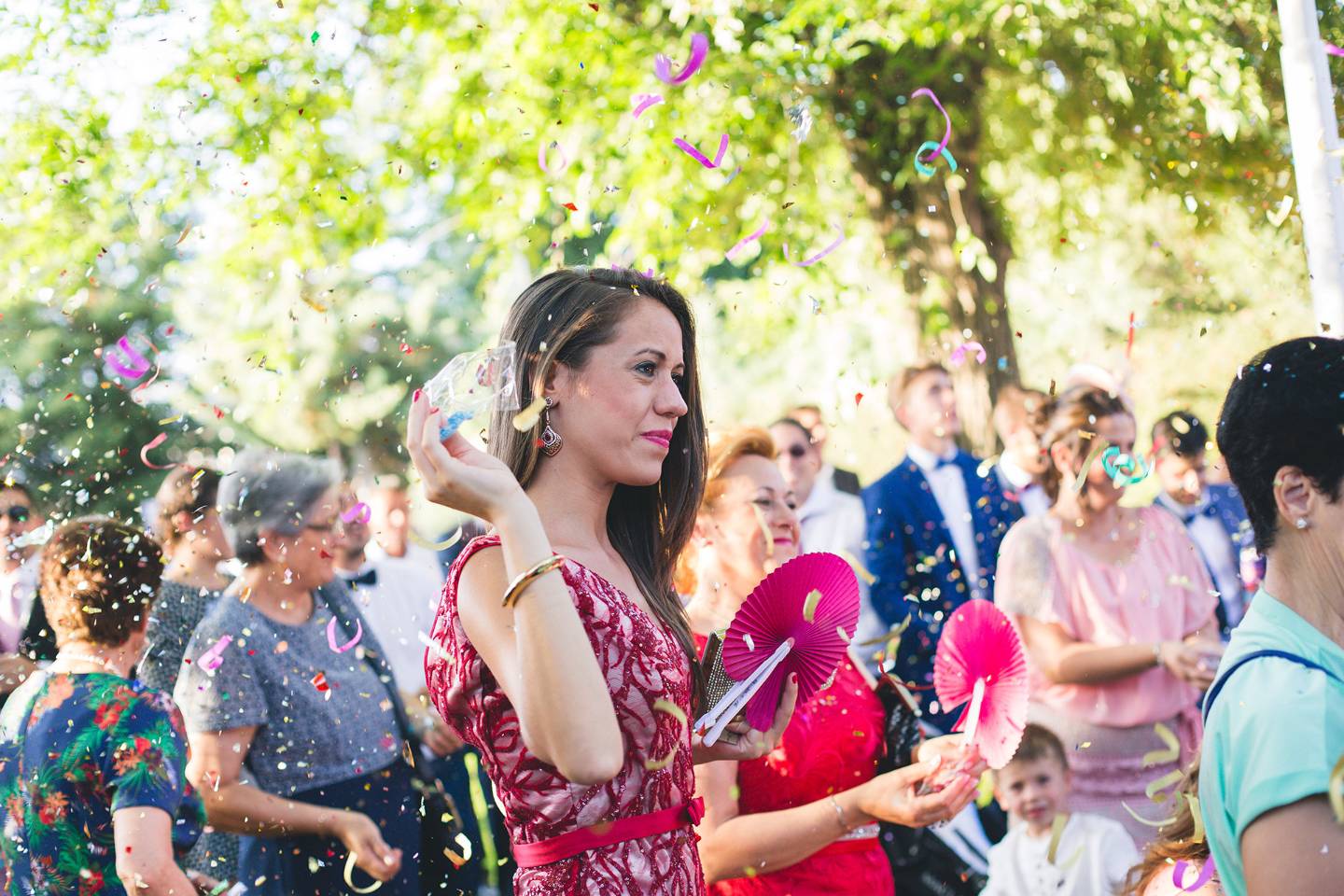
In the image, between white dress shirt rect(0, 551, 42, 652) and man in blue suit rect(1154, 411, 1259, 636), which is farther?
man in blue suit rect(1154, 411, 1259, 636)

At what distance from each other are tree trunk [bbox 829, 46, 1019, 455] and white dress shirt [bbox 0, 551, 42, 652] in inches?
177

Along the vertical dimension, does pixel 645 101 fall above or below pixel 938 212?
above

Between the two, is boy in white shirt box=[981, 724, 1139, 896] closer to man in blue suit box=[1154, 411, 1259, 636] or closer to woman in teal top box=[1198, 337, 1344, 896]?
man in blue suit box=[1154, 411, 1259, 636]

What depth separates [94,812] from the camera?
312 centimetres

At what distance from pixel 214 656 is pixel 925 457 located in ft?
8.39

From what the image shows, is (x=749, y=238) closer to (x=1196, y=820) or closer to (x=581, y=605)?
(x=1196, y=820)

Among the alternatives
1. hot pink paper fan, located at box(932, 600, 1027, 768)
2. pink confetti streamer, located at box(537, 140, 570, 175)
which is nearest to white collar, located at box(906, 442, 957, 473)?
hot pink paper fan, located at box(932, 600, 1027, 768)

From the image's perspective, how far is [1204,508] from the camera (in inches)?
216

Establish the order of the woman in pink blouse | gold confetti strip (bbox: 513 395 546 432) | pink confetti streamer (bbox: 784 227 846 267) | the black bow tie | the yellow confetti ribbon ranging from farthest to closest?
pink confetti streamer (bbox: 784 227 846 267) < the black bow tie < the woman in pink blouse < the yellow confetti ribbon < gold confetti strip (bbox: 513 395 546 432)

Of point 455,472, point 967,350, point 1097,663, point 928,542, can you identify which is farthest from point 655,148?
point 455,472

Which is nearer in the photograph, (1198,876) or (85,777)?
(1198,876)

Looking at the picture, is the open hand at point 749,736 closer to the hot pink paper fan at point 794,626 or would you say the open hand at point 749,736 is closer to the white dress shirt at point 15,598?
the hot pink paper fan at point 794,626

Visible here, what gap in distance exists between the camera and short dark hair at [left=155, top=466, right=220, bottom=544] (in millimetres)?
4242

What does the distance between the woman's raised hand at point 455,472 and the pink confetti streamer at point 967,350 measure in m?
5.89
